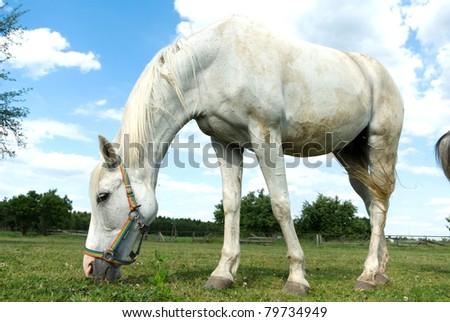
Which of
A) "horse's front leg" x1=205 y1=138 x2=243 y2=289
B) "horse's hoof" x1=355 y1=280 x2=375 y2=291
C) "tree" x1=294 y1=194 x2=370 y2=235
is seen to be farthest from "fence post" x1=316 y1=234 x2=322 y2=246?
"horse's front leg" x1=205 y1=138 x2=243 y2=289

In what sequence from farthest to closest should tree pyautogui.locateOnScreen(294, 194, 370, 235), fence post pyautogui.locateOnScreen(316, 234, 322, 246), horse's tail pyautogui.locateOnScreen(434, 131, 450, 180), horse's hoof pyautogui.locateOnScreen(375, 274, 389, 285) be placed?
1. tree pyautogui.locateOnScreen(294, 194, 370, 235)
2. fence post pyautogui.locateOnScreen(316, 234, 322, 246)
3. horse's tail pyautogui.locateOnScreen(434, 131, 450, 180)
4. horse's hoof pyautogui.locateOnScreen(375, 274, 389, 285)

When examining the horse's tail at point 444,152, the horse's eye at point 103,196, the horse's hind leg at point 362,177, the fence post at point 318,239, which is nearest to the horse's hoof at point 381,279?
the horse's hind leg at point 362,177

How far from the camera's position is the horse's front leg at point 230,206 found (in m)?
5.47

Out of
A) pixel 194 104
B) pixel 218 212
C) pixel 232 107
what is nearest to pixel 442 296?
pixel 232 107

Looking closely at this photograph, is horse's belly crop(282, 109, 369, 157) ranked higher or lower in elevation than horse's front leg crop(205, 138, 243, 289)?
higher

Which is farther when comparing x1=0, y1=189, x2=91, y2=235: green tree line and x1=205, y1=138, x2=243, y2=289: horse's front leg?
x1=0, y1=189, x2=91, y2=235: green tree line

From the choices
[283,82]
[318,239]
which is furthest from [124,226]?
[318,239]

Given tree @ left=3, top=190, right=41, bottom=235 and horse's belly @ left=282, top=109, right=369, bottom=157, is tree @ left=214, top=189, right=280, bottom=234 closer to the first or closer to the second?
tree @ left=3, top=190, right=41, bottom=235

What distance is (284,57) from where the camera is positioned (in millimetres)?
5562

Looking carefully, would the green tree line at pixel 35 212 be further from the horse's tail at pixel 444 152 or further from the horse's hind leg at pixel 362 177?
the horse's hind leg at pixel 362 177

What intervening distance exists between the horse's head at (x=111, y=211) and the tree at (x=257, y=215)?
166 ft

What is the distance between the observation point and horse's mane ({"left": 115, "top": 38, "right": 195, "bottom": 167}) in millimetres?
4887

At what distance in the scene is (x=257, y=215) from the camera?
5625 centimetres
